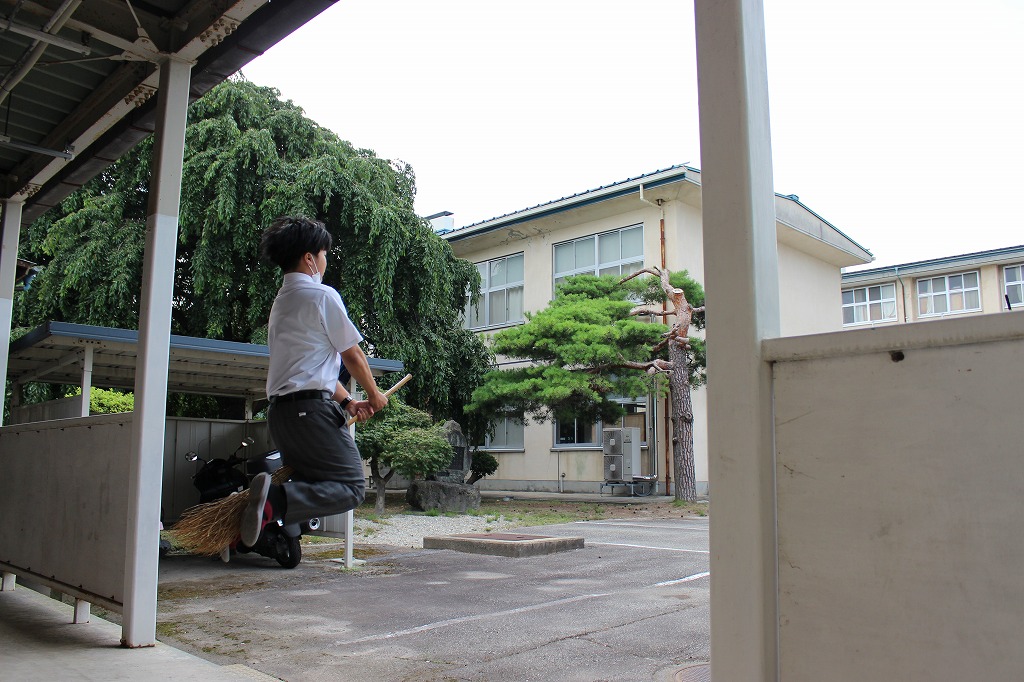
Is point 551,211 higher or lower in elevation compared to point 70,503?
higher

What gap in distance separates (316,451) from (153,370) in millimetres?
2730

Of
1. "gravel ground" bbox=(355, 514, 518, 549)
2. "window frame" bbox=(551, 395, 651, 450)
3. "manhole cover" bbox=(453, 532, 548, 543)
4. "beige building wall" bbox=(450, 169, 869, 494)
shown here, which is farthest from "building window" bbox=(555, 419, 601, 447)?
"manhole cover" bbox=(453, 532, 548, 543)

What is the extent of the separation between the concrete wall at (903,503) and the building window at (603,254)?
19608mm

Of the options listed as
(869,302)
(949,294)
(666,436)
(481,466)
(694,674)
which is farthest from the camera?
(869,302)

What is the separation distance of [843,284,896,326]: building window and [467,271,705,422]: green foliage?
11047 mm

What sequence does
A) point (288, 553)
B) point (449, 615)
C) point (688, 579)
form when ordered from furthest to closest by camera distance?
1. point (288, 553)
2. point (688, 579)
3. point (449, 615)

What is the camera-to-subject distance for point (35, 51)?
18.1ft

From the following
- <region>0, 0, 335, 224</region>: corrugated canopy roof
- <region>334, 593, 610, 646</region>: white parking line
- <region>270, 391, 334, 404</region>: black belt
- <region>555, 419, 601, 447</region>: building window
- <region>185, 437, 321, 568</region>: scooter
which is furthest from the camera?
<region>555, 419, 601, 447</region>: building window

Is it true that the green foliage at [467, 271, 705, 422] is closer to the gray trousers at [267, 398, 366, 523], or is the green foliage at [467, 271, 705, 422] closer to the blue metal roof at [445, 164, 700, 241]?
the blue metal roof at [445, 164, 700, 241]

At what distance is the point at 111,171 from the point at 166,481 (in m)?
9.20

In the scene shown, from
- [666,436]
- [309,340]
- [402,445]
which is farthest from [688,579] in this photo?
[666,436]

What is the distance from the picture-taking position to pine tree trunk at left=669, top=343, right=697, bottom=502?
58.8 feet

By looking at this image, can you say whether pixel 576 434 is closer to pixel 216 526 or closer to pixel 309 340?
pixel 216 526

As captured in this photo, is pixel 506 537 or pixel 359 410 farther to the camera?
pixel 506 537
